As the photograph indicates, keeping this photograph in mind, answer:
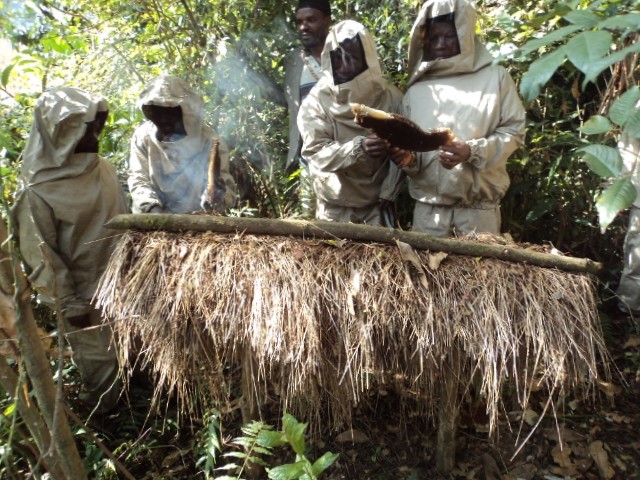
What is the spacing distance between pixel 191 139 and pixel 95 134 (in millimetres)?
577

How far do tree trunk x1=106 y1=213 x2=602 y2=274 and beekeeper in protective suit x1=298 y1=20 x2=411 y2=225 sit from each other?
2.14ft

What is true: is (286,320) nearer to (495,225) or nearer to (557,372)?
(557,372)

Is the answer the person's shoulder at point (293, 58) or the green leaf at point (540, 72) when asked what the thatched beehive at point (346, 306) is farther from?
the person's shoulder at point (293, 58)

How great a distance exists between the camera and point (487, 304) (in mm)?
2090

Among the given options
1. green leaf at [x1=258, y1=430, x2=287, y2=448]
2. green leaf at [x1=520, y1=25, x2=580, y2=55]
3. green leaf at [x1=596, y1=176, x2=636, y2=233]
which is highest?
green leaf at [x1=520, y1=25, x2=580, y2=55]

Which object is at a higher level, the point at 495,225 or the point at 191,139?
the point at 191,139

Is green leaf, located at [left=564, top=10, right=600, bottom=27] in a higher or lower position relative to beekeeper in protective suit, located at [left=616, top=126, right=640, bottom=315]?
higher

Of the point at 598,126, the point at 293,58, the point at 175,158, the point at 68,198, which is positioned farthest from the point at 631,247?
the point at 68,198

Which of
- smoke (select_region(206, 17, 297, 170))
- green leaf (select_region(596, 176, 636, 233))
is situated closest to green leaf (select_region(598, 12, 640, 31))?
green leaf (select_region(596, 176, 636, 233))

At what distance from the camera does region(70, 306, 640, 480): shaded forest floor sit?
3020 millimetres

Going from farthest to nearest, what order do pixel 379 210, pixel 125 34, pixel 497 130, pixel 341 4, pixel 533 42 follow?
pixel 125 34, pixel 341 4, pixel 379 210, pixel 497 130, pixel 533 42

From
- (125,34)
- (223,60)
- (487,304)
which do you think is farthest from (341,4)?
Result: (487,304)

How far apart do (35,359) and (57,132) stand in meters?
1.69

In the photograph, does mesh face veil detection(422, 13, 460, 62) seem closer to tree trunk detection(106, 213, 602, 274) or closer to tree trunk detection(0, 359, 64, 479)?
tree trunk detection(106, 213, 602, 274)
